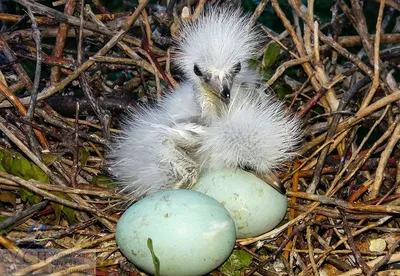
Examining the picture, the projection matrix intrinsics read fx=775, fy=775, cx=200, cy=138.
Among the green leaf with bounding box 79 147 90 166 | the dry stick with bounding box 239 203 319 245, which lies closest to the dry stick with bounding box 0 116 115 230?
the green leaf with bounding box 79 147 90 166

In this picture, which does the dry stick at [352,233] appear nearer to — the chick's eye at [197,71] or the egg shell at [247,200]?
the egg shell at [247,200]

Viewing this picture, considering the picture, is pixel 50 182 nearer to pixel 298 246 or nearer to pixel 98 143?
pixel 98 143

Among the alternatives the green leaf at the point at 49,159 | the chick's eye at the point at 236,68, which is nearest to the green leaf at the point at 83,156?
the green leaf at the point at 49,159

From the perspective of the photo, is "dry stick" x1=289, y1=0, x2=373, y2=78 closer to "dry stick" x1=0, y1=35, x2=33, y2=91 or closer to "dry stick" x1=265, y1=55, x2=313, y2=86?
"dry stick" x1=265, y1=55, x2=313, y2=86

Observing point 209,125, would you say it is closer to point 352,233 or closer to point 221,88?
point 221,88

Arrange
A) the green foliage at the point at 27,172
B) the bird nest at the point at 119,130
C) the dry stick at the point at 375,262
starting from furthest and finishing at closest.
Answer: the green foliage at the point at 27,172
the bird nest at the point at 119,130
the dry stick at the point at 375,262

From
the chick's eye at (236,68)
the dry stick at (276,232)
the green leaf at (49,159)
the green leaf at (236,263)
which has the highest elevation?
the chick's eye at (236,68)
